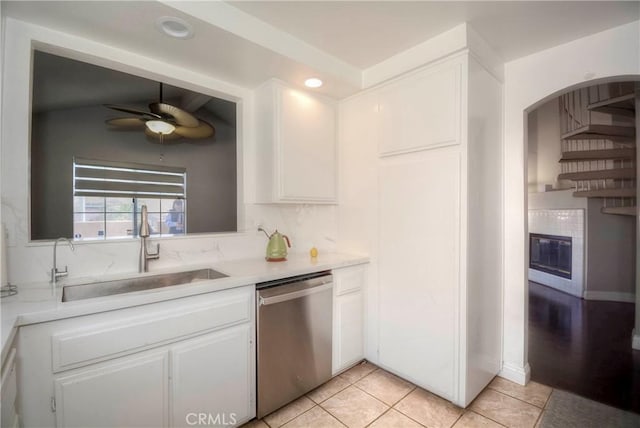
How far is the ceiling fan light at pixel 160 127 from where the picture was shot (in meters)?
2.06

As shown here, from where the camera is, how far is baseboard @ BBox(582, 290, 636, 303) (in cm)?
401

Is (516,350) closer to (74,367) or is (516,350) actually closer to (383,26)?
(383,26)

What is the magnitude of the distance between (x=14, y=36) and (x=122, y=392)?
73.3 inches

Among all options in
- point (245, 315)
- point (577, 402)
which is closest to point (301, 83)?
point (245, 315)

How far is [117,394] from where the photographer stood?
1.30 meters

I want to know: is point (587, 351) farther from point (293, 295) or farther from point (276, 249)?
point (276, 249)

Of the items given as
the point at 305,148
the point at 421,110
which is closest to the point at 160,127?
the point at 305,148

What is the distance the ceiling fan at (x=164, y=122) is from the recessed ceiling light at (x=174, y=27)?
593mm

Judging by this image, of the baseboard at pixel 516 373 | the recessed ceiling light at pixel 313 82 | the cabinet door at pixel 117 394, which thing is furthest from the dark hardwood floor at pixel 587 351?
→ the recessed ceiling light at pixel 313 82

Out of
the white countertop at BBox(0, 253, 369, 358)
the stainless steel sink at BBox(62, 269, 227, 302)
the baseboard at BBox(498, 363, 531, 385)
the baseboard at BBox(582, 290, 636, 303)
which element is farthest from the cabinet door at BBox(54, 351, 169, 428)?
the baseboard at BBox(582, 290, 636, 303)

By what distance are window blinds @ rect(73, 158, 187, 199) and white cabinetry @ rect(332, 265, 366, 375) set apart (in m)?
1.42

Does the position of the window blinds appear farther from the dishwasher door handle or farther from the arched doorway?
the arched doorway

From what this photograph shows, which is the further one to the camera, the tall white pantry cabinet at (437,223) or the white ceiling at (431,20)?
the tall white pantry cabinet at (437,223)

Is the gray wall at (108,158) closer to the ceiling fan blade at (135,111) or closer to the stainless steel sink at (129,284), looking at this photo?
the ceiling fan blade at (135,111)
